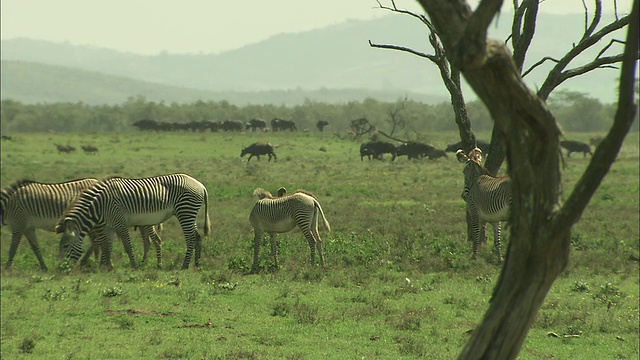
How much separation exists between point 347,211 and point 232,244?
8.01m

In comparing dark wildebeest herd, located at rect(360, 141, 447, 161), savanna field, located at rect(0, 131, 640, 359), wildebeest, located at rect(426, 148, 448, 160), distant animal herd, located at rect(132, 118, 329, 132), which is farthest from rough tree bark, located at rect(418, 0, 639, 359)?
distant animal herd, located at rect(132, 118, 329, 132)

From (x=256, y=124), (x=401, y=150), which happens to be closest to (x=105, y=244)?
(x=401, y=150)

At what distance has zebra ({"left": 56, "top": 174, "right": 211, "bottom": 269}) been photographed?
15828 mm

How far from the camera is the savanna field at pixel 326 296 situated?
1082 cm

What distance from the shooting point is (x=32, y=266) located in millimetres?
17297

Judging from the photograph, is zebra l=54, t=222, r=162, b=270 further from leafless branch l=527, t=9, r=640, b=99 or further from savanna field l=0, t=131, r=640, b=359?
leafless branch l=527, t=9, r=640, b=99

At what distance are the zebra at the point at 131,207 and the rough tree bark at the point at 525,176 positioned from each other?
12433 millimetres

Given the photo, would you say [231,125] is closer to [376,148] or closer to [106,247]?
[376,148]

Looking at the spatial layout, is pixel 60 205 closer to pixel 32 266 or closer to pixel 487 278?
pixel 32 266

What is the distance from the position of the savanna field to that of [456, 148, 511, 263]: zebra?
77 cm

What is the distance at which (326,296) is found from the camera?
14008 mm

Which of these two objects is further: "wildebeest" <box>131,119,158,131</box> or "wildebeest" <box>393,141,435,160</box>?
"wildebeest" <box>131,119,158,131</box>

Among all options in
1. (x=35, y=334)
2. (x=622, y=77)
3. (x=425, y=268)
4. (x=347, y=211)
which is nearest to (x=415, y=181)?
(x=347, y=211)

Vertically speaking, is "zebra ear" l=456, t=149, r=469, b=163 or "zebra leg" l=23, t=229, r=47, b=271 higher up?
"zebra ear" l=456, t=149, r=469, b=163
